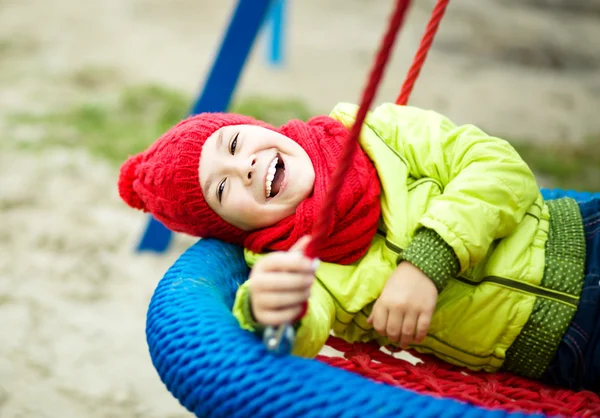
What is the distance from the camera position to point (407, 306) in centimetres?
84

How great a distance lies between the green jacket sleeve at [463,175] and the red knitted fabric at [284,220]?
82 millimetres

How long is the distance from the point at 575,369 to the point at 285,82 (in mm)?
2859

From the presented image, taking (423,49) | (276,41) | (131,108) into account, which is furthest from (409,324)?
(276,41)

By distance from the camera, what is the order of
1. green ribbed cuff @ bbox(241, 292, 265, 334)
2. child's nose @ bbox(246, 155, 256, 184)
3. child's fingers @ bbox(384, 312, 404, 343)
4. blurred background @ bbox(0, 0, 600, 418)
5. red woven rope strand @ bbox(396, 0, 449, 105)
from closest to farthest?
green ribbed cuff @ bbox(241, 292, 265, 334), child's fingers @ bbox(384, 312, 404, 343), child's nose @ bbox(246, 155, 256, 184), red woven rope strand @ bbox(396, 0, 449, 105), blurred background @ bbox(0, 0, 600, 418)

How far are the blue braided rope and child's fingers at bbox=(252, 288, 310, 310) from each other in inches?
2.6

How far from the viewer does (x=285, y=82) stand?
3621 mm

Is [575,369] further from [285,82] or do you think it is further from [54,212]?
[285,82]

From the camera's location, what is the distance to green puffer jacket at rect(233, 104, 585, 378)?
89 cm

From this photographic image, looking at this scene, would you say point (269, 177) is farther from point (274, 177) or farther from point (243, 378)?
point (243, 378)

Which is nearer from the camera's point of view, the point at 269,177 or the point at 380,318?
the point at 380,318

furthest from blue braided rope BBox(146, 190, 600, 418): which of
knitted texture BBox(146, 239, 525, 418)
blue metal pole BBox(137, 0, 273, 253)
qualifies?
blue metal pole BBox(137, 0, 273, 253)

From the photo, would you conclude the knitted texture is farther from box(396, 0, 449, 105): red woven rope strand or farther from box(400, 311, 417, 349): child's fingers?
box(396, 0, 449, 105): red woven rope strand

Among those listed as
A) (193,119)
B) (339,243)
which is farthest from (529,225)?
(193,119)

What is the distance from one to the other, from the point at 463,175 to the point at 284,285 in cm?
39
